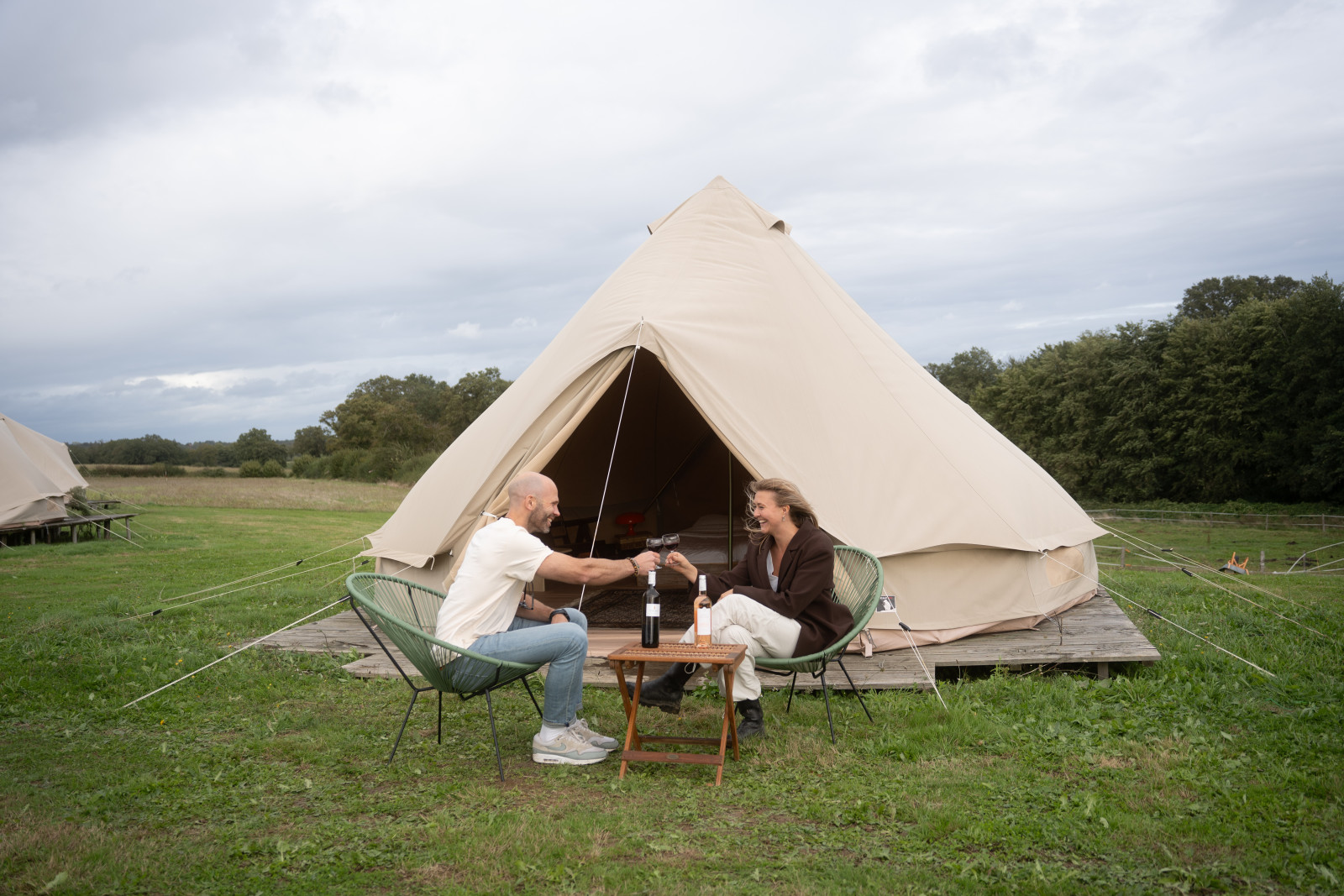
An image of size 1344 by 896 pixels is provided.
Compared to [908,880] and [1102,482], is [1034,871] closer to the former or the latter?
[908,880]

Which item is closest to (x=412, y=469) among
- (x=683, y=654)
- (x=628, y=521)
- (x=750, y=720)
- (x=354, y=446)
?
(x=354, y=446)

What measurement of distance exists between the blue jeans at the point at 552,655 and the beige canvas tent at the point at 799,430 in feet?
6.27

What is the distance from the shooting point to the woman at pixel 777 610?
3902 mm

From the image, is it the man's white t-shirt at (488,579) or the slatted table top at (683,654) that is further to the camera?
the man's white t-shirt at (488,579)

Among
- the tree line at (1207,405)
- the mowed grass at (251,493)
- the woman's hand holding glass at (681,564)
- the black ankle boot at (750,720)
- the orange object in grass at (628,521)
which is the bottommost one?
the black ankle boot at (750,720)

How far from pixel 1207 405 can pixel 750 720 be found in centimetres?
2928

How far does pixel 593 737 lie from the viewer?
3816mm

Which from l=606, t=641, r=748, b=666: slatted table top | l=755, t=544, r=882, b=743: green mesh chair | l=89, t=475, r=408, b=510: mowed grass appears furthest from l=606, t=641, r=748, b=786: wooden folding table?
l=89, t=475, r=408, b=510: mowed grass

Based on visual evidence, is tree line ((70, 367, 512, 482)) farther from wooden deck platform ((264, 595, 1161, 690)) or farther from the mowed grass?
wooden deck platform ((264, 595, 1161, 690))

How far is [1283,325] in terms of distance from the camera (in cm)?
2650

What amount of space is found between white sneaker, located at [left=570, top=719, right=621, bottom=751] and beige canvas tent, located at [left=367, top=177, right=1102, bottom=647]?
2006 mm

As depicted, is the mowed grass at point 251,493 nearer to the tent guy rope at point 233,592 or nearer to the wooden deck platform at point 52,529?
the wooden deck platform at point 52,529

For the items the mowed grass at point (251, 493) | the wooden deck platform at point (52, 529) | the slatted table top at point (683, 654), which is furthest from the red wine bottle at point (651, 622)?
the mowed grass at point (251, 493)

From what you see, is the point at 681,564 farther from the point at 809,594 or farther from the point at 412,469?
the point at 412,469
